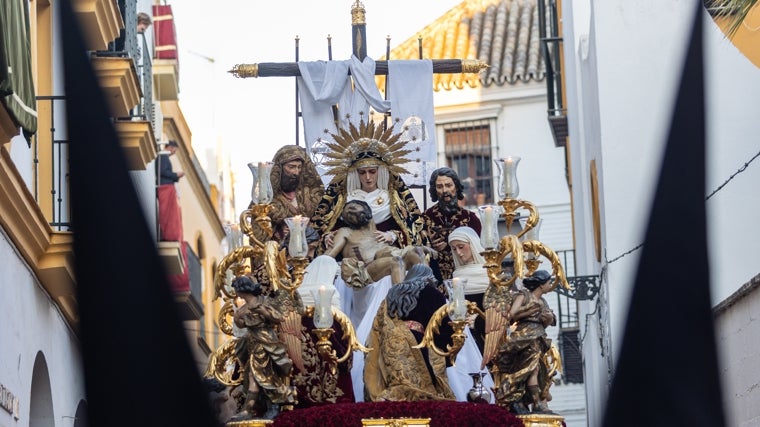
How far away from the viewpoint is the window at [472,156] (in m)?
36.0

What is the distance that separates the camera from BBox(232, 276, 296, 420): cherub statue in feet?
A: 24.9

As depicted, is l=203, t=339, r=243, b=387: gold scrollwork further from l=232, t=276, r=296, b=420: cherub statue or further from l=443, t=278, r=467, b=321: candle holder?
l=443, t=278, r=467, b=321: candle holder

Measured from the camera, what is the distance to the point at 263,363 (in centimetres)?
769

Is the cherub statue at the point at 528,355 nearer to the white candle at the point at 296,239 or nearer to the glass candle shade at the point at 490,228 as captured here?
the glass candle shade at the point at 490,228

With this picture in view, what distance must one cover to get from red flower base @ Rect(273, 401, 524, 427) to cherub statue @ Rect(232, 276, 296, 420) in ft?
0.74

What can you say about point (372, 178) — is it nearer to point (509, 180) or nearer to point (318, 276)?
point (318, 276)

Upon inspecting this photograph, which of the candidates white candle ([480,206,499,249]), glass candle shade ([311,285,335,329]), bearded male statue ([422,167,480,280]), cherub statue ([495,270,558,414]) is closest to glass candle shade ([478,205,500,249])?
white candle ([480,206,499,249])

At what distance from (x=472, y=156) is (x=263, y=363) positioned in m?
29.5

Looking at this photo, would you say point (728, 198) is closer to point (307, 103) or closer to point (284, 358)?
point (307, 103)

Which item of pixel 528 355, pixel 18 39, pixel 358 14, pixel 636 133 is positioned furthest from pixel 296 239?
pixel 636 133

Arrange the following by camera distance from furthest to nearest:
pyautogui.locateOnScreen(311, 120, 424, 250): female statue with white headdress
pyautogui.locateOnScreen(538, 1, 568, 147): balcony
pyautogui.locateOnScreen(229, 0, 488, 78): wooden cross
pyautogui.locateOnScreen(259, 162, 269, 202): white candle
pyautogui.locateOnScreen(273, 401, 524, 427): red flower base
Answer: pyautogui.locateOnScreen(538, 1, 568, 147): balcony → pyautogui.locateOnScreen(229, 0, 488, 78): wooden cross → pyautogui.locateOnScreen(311, 120, 424, 250): female statue with white headdress → pyautogui.locateOnScreen(259, 162, 269, 202): white candle → pyautogui.locateOnScreen(273, 401, 524, 427): red flower base

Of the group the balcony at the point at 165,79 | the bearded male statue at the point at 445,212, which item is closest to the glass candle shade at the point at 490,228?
the bearded male statue at the point at 445,212

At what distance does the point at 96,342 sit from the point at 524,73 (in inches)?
1437

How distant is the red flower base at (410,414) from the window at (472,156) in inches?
1107
